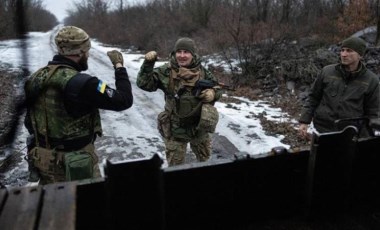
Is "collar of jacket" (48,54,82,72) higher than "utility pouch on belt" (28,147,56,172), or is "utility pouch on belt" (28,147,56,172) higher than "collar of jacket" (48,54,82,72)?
"collar of jacket" (48,54,82,72)

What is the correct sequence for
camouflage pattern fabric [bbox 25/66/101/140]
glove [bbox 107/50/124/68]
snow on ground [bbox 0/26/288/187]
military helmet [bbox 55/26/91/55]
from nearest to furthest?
camouflage pattern fabric [bbox 25/66/101/140] < military helmet [bbox 55/26/91/55] < glove [bbox 107/50/124/68] < snow on ground [bbox 0/26/288/187]

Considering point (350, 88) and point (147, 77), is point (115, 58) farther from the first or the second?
point (350, 88)

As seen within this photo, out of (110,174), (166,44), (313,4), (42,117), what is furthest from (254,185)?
(313,4)

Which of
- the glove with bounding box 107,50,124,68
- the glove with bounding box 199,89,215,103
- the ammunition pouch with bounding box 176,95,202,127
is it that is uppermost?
the glove with bounding box 107,50,124,68

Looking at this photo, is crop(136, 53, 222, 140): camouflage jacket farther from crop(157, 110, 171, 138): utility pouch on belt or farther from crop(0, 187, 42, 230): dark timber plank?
crop(0, 187, 42, 230): dark timber plank

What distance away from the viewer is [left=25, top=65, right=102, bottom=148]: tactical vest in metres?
2.61

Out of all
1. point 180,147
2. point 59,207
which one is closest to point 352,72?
point 180,147

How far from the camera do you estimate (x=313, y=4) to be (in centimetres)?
2106

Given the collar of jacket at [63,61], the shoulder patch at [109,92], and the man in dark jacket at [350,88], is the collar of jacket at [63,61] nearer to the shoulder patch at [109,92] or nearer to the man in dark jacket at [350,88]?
the shoulder patch at [109,92]

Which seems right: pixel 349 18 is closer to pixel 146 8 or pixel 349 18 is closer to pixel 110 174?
pixel 110 174

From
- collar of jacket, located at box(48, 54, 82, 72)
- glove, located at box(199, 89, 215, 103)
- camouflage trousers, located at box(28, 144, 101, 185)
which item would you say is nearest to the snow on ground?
glove, located at box(199, 89, 215, 103)

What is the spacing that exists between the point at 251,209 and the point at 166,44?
1954 centimetres

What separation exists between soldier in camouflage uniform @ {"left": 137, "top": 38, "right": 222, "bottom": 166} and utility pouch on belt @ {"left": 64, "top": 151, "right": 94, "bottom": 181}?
1212mm

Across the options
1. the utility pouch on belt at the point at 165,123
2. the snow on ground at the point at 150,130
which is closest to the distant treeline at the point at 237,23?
the utility pouch on belt at the point at 165,123
